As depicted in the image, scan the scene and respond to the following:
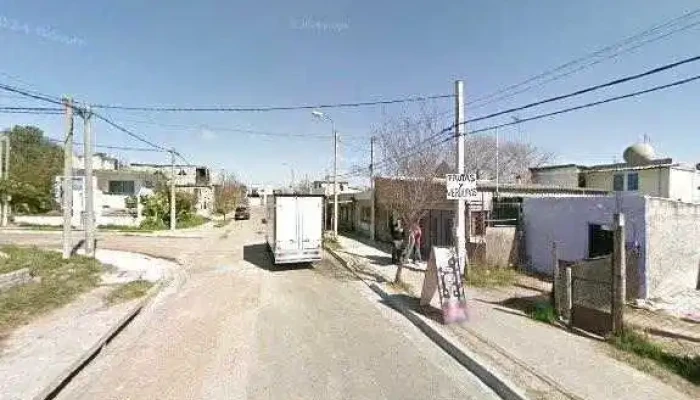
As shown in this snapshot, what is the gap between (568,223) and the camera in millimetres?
12953

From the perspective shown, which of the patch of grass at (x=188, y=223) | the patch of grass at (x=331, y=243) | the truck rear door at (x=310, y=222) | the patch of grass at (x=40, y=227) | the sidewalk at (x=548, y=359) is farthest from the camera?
the patch of grass at (x=188, y=223)

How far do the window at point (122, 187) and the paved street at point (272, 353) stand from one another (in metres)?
31.8

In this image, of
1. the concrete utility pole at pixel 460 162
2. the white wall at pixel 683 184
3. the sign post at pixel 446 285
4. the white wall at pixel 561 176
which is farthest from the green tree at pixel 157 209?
the white wall at pixel 683 184

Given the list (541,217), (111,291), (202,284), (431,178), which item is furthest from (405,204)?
(111,291)

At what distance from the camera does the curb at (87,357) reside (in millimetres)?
5264

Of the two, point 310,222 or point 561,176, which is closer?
point 310,222

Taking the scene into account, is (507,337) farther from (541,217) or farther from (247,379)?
(541,217)

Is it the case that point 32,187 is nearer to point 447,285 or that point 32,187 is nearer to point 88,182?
point 88,182

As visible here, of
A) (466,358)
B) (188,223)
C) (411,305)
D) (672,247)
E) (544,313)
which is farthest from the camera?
(188,223)

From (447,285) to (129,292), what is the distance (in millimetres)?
8063

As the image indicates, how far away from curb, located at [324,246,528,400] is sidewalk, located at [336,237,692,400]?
0.16m

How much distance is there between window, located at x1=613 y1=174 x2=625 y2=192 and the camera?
2624cm

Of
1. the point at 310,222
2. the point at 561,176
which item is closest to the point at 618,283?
the point at 310,222

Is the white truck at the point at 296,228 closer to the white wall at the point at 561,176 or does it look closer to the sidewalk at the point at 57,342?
the sidewalk at the point at 57,342
